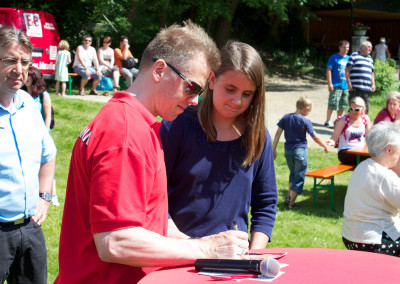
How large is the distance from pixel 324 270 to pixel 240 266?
330mm

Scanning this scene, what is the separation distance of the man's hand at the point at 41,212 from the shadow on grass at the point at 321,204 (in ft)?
15.8

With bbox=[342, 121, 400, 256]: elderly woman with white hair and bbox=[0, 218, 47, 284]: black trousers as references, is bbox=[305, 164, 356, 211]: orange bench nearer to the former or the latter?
bbox=[342, 121, 400, 256]: elderly woman with white hair

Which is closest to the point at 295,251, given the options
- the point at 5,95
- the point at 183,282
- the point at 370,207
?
the point at 183,282

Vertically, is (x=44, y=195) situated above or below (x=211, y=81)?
below

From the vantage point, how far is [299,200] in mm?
8367

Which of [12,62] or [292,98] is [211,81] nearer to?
[12,62]

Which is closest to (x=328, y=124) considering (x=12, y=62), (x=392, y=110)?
(x=392, y=110)

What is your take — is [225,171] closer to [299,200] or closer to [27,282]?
[27,282]

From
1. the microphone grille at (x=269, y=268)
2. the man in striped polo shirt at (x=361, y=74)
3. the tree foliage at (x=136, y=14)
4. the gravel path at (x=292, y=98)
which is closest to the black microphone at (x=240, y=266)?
the microphone grille at (x=269, y=268)

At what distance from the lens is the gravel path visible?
42.7 feet

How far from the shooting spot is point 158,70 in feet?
6.47

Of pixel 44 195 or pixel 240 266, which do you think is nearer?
pixel 240 266

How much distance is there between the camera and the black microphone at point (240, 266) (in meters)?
1.85

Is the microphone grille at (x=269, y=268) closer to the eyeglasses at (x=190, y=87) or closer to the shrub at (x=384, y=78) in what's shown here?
the eyeglasses at (x=190, y=87)
